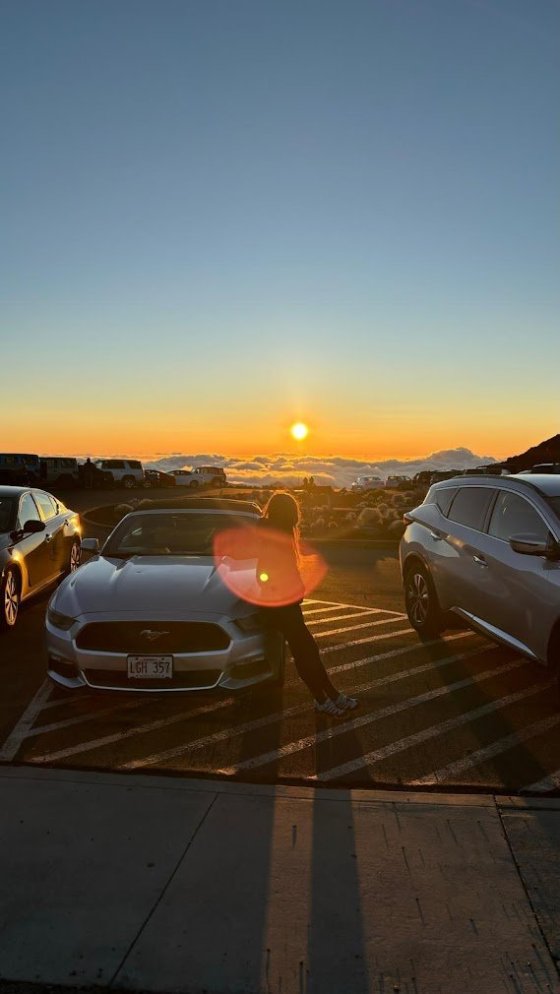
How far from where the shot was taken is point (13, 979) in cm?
265

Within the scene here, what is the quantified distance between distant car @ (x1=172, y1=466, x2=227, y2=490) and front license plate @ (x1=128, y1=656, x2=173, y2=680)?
5715 cm

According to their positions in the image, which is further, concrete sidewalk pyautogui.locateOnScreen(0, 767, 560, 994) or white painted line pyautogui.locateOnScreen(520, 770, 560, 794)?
white painted line pyautogui.locateOnScreen(520, 770, 560, 794)

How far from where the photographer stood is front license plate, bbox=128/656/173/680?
511 cm

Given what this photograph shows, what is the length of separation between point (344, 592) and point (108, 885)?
26.0ft

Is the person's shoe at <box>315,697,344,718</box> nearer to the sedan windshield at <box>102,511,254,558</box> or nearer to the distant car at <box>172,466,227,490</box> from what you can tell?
the sedan windshield at <box>102,511,254,558</box>

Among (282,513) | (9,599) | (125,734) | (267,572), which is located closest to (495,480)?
(282,513)

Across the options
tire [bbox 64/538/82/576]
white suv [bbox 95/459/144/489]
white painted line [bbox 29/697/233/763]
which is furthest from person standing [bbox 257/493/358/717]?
white suv [bbox 95/459/144/489]

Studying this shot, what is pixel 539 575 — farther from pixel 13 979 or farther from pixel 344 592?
pixel 344 592

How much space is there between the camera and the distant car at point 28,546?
784 cm

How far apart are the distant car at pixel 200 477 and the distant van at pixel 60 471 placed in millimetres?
16186

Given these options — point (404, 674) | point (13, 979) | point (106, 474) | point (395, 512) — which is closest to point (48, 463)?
point (106, 474)

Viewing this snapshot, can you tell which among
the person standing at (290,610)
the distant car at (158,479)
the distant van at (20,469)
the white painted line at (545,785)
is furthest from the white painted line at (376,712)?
the distant car at (158,479)

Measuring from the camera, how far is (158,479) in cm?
5928

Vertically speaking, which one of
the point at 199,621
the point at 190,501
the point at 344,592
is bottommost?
the point at 344,592
